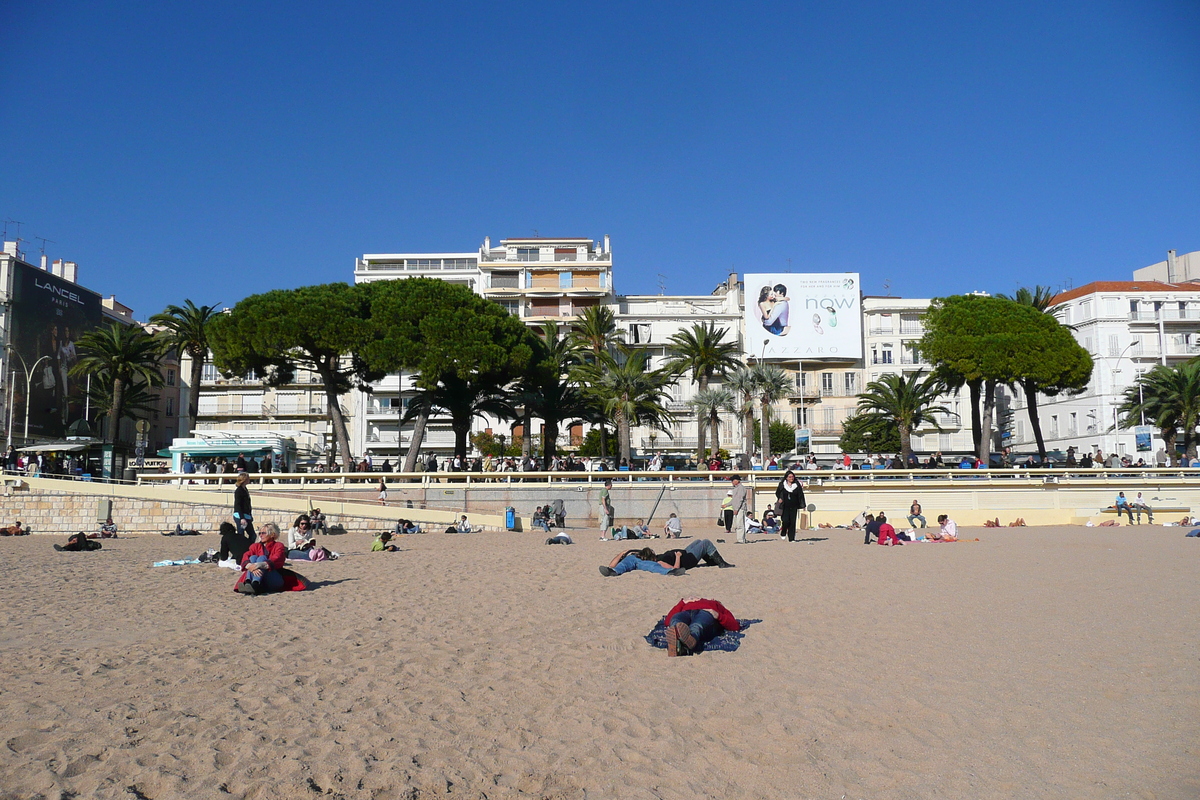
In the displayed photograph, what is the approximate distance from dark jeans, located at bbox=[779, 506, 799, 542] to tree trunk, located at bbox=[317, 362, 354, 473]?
1892 centimetres

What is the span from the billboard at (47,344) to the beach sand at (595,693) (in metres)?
53.6

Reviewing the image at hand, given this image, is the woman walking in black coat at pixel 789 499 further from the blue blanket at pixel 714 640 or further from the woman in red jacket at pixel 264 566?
the woman in red jacket at pixel 264 566

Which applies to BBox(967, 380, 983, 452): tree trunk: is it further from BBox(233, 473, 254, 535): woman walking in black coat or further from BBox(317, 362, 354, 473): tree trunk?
BBox(233, 473, 254, 535): woman walking in black coat

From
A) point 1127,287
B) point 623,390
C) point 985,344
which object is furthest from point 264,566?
point 1127,287

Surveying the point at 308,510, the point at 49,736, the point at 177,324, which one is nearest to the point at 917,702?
the point at 49,736

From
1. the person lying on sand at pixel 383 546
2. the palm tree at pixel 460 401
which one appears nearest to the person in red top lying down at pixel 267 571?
the person lying on sand at pixel 383 546

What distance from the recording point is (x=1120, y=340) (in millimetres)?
58719

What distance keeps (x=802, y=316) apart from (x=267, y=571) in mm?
60623

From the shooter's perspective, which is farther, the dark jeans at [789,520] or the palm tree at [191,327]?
the palm tree at [191,327]

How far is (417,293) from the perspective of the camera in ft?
124

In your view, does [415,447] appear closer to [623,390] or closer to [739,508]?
[623,390]

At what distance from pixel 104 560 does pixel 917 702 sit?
1521 cm

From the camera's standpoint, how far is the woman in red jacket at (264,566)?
11.1 metres

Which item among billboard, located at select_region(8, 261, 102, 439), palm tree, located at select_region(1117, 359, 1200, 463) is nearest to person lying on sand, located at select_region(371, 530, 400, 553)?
palm tree, located at select_region(1117, 359, 1200, 463)
